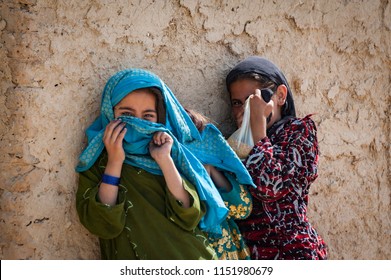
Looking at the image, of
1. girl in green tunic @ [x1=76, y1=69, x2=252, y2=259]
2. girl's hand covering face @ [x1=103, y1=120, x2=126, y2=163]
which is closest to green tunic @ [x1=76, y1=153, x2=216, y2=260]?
girl in green tunic @ [x1=76, y1=69, x2=252, y2=259]

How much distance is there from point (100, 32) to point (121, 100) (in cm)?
35

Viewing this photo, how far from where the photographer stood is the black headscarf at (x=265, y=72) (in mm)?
3154

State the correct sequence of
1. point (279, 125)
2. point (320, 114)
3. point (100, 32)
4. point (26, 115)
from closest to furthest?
point (26, 115)
point (100, 32)
point (279, 125)
point (320, 114)

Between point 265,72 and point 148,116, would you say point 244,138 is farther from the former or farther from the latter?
point 148,116

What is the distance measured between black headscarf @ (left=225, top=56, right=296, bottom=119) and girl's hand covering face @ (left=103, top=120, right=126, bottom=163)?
2.27 ft

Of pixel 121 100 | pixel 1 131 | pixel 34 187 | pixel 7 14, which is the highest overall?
pixel 7 14

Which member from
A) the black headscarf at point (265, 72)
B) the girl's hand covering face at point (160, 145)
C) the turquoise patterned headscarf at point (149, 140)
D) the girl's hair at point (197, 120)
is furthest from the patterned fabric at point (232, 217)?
the black headscarf at point (265, 72)

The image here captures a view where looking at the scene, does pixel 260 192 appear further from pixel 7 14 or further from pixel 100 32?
pixel 7 14

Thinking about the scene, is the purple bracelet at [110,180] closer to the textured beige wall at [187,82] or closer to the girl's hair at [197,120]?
the textured beige wall at [187,82]

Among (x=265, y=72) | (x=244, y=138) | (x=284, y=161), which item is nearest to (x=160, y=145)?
(x=244, y=138)

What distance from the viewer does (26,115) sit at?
2.75 metres

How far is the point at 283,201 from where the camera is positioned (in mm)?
3057

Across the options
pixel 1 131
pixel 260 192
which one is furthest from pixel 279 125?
pixel 1 131

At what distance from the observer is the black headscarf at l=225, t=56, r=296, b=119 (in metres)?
3.15
